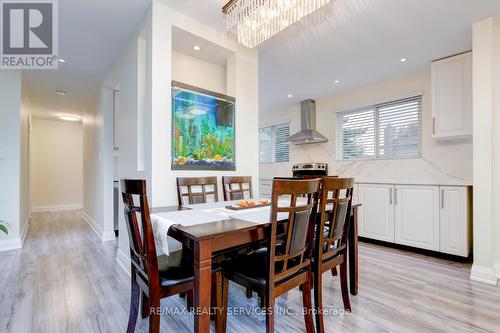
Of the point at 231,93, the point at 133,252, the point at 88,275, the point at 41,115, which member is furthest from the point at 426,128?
the point at 41,115

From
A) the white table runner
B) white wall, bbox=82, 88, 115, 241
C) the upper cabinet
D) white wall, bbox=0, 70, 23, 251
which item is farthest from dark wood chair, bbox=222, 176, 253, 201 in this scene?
white wall, bbox=0, 70, 23, 251

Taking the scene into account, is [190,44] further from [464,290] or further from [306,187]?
[464,290]

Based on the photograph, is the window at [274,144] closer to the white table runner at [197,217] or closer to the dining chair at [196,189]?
the dining chair at [196,189]

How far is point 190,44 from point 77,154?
6304 millimetres

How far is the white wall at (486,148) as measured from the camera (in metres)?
2.40

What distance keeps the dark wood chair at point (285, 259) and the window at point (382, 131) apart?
3156mm

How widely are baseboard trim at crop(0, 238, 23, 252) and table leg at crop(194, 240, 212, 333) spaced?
3748 mm

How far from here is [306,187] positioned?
132 cm

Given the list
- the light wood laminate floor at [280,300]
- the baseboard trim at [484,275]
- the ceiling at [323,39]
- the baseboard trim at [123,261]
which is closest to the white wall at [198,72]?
the ceiling at [323,39]

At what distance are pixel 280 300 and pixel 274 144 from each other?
4.28m

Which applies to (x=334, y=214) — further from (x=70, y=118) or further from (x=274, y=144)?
(x=70, y=118)

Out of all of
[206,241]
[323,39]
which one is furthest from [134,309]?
[323,39]

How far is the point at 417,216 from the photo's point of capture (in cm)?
321

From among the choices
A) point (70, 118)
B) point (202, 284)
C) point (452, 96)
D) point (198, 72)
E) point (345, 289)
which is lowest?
point (345, 289)
